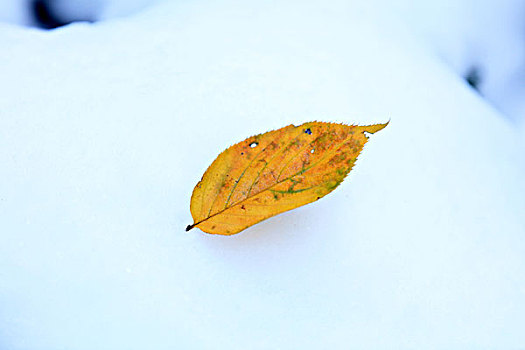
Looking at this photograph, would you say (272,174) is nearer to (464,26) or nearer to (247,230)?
(247,230)

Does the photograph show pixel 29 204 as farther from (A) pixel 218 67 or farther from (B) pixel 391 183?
(B) pixel 391 183

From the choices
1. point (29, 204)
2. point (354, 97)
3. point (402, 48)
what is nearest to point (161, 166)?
point (29, 204)

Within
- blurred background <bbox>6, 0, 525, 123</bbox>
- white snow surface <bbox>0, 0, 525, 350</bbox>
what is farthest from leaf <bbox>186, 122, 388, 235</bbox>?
blurred background <bbox>6, 0, 525, 123</bbox>

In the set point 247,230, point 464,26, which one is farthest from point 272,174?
point 464,26

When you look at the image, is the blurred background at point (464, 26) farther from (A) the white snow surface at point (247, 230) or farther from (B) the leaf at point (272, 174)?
(B) the leaf at point (272, 174)

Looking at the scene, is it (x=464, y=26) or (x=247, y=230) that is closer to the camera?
(x=247, y=230)

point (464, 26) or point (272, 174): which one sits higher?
point (464, 26)

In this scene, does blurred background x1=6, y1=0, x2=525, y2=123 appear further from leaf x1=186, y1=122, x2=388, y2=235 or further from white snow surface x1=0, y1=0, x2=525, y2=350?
leaf x1=186, y1=122, x2=388, y2=235
